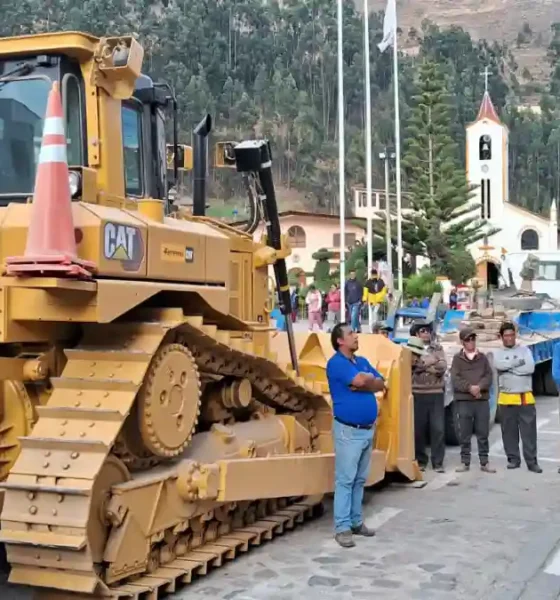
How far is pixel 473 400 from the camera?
388 inches

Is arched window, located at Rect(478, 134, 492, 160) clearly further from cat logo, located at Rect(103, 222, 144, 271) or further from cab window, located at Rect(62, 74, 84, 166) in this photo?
cat logo, located at Rect(103, 222, 144, 271)

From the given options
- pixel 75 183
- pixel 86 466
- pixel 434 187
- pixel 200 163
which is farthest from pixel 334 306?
pixel 434 187

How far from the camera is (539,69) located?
196875 millimetres

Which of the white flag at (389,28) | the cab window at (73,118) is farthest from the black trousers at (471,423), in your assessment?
the white flag at (389,28)

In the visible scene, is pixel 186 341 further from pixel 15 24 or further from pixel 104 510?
pixel 15 24

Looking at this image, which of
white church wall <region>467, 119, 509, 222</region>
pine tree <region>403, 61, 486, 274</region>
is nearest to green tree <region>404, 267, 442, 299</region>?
pine tree <region>403, 61, 486, 274</region>

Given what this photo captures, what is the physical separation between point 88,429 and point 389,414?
4.04 metres

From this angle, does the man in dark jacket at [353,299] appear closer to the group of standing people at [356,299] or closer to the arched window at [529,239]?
the group of standing people at [356,299]

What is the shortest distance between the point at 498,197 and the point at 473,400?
52839mm

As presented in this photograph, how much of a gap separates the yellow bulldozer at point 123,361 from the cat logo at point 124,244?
1 cm

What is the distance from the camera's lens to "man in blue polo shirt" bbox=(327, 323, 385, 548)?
22.6ft

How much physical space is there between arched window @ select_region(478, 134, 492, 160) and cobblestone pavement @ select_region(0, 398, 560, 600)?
54518 mm

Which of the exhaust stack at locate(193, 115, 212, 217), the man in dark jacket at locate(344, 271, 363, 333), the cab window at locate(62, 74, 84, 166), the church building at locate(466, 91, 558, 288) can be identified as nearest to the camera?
the cab window at locate(62, 74, 84, 166)

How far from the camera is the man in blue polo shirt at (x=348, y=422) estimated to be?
6.90 meters
